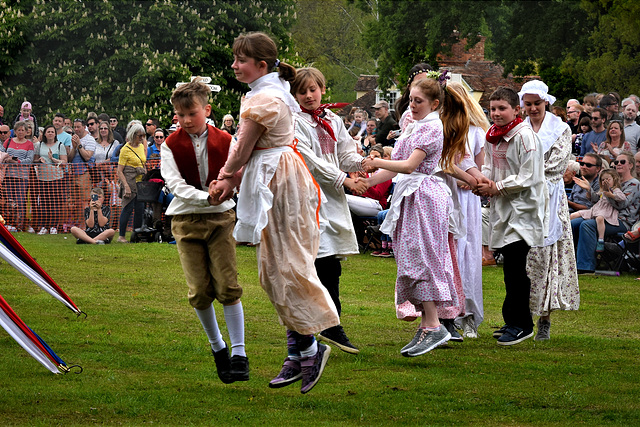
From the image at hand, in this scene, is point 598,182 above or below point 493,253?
above

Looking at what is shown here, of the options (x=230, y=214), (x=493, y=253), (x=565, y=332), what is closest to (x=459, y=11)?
(x=493, y=253)

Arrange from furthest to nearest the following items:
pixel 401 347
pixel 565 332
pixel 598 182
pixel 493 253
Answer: pixel 493 253 → pixel 598 182 → pixel 565 332 → pixel 401 347

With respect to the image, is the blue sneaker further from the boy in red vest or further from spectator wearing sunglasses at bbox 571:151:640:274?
spectator wearing sunglasses at bbox 571:151:640:274

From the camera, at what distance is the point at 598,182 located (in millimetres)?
13836

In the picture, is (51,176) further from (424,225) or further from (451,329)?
(424,225)

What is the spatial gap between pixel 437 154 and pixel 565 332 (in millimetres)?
2703

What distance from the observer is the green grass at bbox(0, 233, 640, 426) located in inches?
223

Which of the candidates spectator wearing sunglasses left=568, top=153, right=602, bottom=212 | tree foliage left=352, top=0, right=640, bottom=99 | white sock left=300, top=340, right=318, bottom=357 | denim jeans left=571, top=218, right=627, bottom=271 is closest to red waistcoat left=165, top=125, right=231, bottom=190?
white sock left=300, top=340, right=318, bottom=357

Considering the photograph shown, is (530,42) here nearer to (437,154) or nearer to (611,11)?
(611,11)

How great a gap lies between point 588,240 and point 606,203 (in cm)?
61

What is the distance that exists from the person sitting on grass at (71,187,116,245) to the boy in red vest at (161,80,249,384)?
1085 centimetres

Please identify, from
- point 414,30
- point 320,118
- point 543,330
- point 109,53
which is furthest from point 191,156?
point 414,30

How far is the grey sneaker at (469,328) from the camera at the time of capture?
8438 mm

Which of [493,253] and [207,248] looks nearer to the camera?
[207,248]
